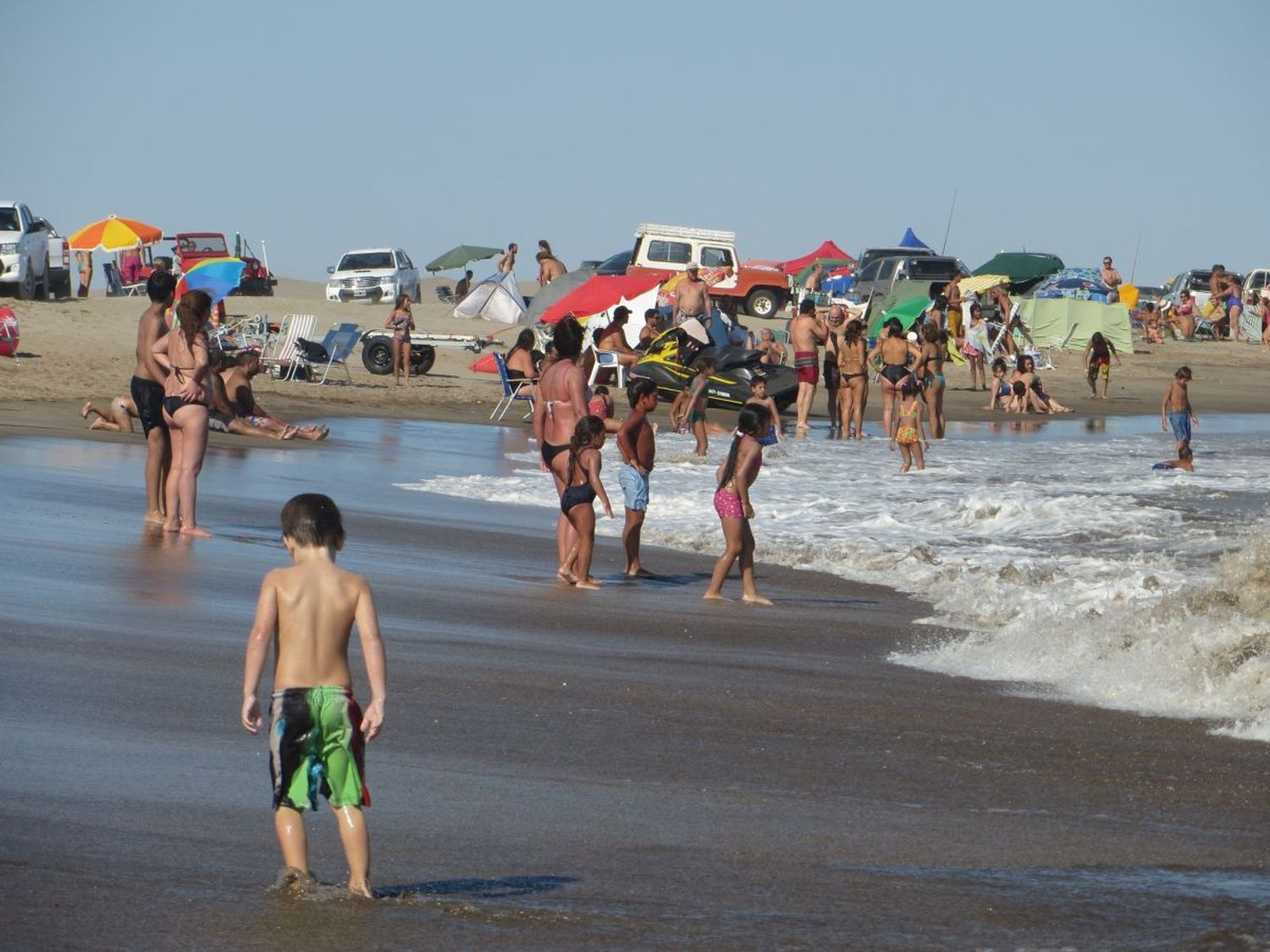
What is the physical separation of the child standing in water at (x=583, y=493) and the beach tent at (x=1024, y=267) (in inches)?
1211

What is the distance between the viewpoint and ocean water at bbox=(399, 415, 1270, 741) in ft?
28.1

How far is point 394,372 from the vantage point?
29156 millimetres

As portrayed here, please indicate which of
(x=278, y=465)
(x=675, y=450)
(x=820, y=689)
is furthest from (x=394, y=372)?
(x=820, y=689)

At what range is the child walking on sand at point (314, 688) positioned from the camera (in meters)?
4.39

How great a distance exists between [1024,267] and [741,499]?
31.5 metres

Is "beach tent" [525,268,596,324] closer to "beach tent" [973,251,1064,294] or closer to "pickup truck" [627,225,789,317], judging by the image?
"pickup truck" [627,225,789,317]

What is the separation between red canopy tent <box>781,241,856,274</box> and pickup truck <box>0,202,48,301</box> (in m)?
26.2

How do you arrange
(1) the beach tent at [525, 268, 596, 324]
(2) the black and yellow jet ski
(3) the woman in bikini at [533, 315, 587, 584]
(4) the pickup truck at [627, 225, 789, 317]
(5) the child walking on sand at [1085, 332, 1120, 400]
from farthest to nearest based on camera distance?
1. (4) the pickup truck at [627, 225, 789, 317]
2. (1) the beach tent at [525, 268, 596, 324]
3. (5) the child walking on sand at [1085, 332, 1120, 400]
4. (2) the black and yellow jet ski
5. (3) the woman in bikini at [533, 315, 587, 584]

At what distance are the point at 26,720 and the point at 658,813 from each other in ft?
7.09

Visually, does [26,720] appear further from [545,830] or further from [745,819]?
[745,819]

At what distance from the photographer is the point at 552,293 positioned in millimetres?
33969

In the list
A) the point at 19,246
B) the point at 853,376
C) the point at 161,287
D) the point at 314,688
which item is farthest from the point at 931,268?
the point at 314,688

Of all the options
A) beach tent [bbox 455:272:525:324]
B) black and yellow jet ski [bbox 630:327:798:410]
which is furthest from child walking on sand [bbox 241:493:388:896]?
beach tent [bbox 455:272:525:324]

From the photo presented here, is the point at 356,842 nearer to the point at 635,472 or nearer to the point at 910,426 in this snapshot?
the point at 635,472
